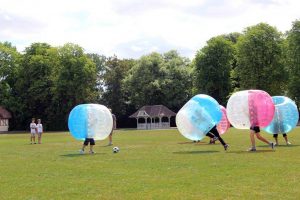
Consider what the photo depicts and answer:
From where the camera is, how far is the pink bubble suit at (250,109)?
69.9 feet

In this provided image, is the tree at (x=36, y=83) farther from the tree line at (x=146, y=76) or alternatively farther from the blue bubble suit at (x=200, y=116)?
the blue bubble suit at (x=200, y=116)

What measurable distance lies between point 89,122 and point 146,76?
71.0m

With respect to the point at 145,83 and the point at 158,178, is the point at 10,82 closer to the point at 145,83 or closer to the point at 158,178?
the point at 145,83

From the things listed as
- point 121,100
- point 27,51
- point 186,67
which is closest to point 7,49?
point 27,51

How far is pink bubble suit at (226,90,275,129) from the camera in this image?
21.3m

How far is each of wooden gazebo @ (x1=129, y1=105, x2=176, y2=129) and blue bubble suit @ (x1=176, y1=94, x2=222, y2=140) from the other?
6123 cm

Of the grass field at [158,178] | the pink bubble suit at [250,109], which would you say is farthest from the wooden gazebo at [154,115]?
the grass field at [158,178]

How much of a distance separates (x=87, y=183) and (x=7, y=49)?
87.4m

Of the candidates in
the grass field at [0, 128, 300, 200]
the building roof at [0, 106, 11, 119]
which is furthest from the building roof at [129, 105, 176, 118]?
the grass field at [0, 128, 300, 200]

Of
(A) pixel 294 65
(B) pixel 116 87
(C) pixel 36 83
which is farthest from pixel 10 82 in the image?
(A) pixel 294 65

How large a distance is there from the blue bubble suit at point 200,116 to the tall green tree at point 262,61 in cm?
5418

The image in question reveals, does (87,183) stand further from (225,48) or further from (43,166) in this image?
(225,48)

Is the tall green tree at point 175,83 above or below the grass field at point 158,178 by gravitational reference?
above

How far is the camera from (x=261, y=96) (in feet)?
71.9
